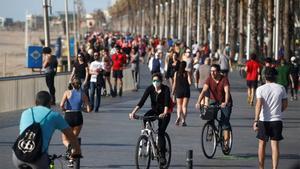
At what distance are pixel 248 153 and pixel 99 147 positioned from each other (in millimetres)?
2931

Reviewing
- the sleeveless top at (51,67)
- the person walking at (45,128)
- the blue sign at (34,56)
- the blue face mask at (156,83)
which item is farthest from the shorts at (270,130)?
the blue sign at (34,56)

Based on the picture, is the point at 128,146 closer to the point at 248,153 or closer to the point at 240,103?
the point at 248,153

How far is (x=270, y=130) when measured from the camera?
15453 millimetres

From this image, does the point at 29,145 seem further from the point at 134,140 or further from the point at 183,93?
the point at 183,93

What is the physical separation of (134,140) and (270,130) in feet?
19.0

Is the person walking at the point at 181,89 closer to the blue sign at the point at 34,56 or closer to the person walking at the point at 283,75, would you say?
the person walking at the point at 283,75

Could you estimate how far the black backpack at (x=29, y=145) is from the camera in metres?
9.88

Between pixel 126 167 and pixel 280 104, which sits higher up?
pixel 280 104

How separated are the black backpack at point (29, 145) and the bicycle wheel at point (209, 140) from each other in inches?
328

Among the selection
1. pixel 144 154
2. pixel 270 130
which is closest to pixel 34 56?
pixel 144 154

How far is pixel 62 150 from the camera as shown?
18.6 m

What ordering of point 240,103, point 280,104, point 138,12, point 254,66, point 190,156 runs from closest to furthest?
point 190,156, point 280,104, point 254,66, point 240,103, point 138,12

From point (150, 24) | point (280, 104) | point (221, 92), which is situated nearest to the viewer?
point (280, 104)

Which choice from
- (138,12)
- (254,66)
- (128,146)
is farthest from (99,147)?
(138,12)
